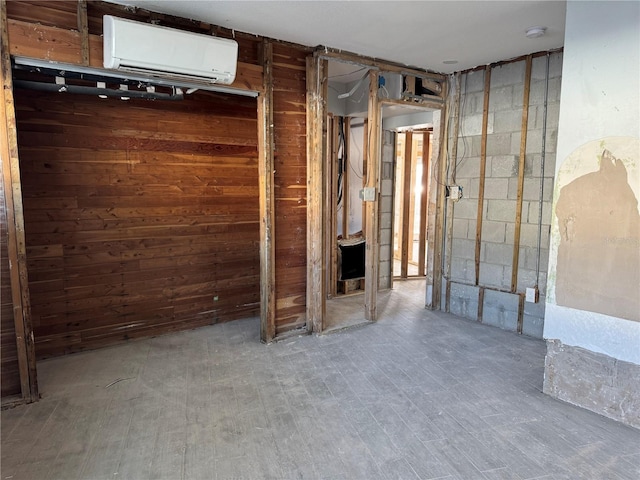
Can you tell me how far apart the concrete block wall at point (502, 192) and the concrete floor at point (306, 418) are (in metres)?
0.69

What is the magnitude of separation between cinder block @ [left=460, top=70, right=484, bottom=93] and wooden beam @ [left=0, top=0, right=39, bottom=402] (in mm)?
3976

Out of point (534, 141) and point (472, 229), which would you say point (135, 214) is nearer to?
point (472, 229)

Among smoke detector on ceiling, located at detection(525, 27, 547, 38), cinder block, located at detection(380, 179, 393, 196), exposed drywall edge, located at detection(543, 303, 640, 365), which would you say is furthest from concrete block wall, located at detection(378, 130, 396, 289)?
exposed drywall edge, located at detection(543, 303, 640, 365)

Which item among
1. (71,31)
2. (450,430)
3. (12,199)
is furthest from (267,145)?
(450,430)

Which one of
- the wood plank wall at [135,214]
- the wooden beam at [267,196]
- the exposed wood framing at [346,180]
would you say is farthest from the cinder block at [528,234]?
the wood plank wall at [135,214]

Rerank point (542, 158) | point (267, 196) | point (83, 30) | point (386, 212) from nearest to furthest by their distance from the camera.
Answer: point (83, 30) → point (267, 196) → point (542, 158) → point (386, 212)

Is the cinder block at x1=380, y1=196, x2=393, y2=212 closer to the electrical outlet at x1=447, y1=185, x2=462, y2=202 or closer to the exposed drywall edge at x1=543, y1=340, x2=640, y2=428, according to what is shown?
the electrical outlet at x1=447, y1=185, x2=462, y2=202

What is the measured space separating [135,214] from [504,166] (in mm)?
3596

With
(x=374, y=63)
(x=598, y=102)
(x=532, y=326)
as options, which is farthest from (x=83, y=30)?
(x=532, y=326)

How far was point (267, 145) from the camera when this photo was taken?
11.3 feet

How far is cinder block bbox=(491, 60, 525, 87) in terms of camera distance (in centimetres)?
387

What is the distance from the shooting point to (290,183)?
365cm

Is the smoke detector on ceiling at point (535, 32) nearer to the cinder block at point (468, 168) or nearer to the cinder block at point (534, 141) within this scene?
the cinder block at point (534, 141)

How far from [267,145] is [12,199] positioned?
183 centimetres
